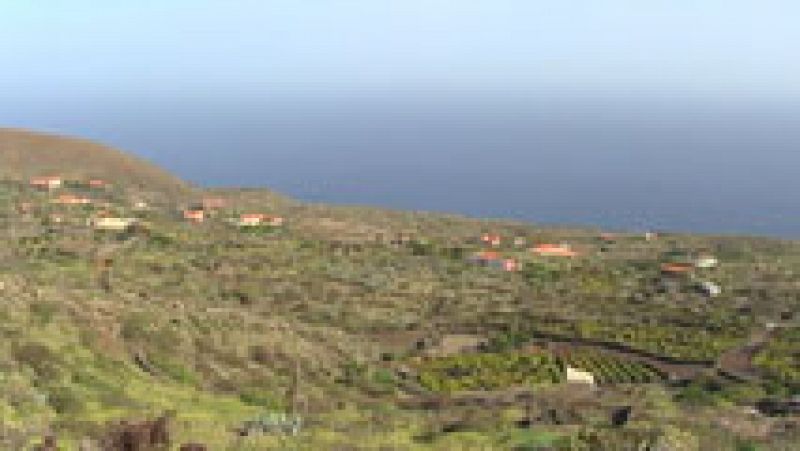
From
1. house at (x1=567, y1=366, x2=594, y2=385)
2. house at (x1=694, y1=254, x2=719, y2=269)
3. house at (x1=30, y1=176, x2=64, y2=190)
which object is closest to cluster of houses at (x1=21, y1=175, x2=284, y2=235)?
house at (x1=30, y1=176, x2=64, y2=190)

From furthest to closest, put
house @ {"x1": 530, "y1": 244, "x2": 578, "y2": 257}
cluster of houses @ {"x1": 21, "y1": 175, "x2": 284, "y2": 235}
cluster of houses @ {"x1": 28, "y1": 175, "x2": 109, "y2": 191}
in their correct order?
cluster of houses @ {"x1": 28, "y1": 175, "x2": 109, "y2": 191}, house @ {"x1": 530, "y1": 244, "x2": 578, "y2": 257}, cluster of houses @ {"x1": 21, "y1": 175, "x2": 284, "y2": 235}

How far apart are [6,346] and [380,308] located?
39463mm

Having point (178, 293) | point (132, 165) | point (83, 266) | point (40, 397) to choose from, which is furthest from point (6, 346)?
point (132, 165)

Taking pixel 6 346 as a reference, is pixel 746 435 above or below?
below

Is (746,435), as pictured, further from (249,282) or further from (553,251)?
(553,251)

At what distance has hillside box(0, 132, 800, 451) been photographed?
2805cm

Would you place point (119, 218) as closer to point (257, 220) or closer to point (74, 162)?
point (257, 220)

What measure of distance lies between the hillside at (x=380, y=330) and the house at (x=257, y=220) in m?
0.50

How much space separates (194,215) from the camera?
109688 mm

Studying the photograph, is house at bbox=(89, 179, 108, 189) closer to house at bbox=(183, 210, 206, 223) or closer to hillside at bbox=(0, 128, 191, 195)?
hillside at bbox=(0, 128, 191, 195)

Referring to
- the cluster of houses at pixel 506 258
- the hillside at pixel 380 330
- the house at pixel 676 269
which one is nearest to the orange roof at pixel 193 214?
the hillside at pixel 380 330

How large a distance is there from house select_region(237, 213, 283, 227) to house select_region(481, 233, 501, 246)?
2310 cm

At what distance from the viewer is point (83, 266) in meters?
66.6

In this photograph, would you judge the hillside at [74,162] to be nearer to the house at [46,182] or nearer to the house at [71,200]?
the house at [46,182]
